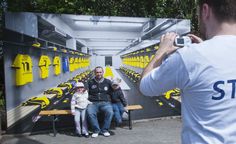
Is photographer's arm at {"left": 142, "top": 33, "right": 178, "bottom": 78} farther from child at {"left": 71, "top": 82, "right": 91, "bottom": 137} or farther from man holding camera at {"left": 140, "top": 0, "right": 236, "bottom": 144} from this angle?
child at {"left": 71, "top": 82, "right": 91, "bottom": 137}

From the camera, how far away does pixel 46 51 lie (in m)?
6.50

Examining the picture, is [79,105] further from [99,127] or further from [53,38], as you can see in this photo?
[53,38]

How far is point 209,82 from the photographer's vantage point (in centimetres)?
120

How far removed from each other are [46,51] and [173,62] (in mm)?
5538

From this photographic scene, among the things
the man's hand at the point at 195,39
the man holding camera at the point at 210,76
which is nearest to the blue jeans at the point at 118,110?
the man's hand at the point at 195,39

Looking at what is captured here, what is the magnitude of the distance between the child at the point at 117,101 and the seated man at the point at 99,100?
10 centimetres

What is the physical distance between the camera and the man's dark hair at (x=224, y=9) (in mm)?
1156

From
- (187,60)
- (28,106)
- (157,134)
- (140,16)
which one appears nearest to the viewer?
(187,60)

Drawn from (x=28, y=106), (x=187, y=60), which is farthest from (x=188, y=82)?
(x=28, y=106)

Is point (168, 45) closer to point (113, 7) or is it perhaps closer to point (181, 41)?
point (181, 41)

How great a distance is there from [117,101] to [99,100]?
39 centimetres

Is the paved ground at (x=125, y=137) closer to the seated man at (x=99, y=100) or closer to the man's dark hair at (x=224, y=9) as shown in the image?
the seated man at (x=99, y=100)

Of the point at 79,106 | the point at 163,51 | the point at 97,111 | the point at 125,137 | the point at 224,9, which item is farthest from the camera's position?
the point at 97,111

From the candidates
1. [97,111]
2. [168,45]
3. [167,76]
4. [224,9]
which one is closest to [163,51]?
[168,45]
